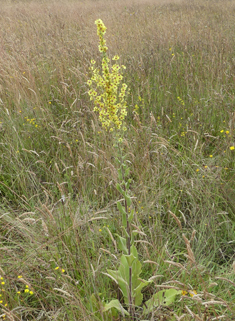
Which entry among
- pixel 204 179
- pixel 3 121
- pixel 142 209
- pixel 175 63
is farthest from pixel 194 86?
pixel 3 121

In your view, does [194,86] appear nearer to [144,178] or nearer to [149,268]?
[144,178]

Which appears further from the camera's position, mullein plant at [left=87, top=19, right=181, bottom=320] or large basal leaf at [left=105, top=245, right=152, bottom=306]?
large basal leaf at [left=105, top=245, right=152, bottom=306]

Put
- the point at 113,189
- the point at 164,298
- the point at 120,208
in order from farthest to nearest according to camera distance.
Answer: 1. the point at 113,189
2. the point at 164,298
3. the point at 120,208

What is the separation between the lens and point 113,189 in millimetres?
2209

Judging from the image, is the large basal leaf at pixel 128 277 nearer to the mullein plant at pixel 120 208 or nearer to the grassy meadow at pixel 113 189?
the mullein plant at pixel 120 208

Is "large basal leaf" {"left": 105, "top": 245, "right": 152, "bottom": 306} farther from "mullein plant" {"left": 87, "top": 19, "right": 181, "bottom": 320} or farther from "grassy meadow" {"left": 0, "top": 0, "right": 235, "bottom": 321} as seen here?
"grassy meadow" {"left": 0, "top": 0, "right": 235, "bottom": 321}

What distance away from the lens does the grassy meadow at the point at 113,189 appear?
4.96 ft

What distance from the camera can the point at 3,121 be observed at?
2916mm

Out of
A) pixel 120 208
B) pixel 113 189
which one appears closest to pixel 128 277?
pixel 120 208

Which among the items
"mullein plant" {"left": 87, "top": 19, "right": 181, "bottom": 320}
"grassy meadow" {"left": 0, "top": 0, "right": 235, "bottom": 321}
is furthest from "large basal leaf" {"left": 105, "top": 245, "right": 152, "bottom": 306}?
"grassy meadow" {"left": 0, "top": 0, "right": 235, "bottom": 321}

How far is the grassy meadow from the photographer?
1511mm

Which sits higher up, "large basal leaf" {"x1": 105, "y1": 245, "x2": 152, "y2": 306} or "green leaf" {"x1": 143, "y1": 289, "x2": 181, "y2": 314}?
Answer: "large basal leaf" {"x1": 105, "y1": 245, "x2": 152, "y2": 306}

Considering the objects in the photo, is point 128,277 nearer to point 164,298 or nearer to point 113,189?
point 164,298

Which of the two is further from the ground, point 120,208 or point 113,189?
point 120,208
